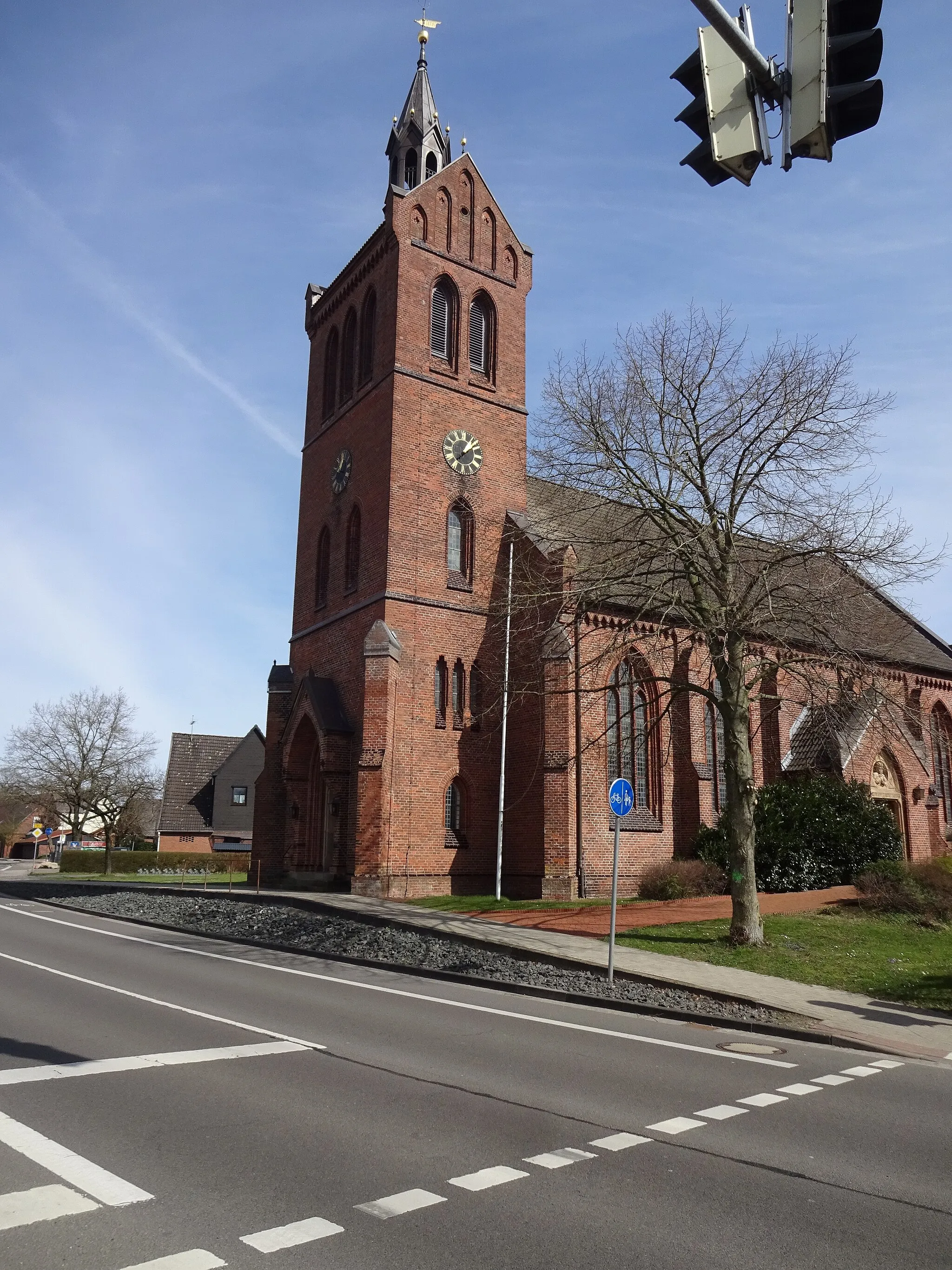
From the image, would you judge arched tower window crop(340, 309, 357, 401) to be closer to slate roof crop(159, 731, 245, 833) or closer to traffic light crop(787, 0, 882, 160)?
traffic light crop(787, 0, 882, 160)

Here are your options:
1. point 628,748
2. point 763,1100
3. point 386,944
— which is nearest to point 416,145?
point 628,748

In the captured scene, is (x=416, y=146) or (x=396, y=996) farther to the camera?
(x=416, y=146)

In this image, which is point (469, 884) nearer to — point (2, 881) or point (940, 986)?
point (940, 986)

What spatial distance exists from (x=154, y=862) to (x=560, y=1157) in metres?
47.5

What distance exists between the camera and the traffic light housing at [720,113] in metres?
5.03

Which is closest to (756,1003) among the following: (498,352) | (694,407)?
(694,407)

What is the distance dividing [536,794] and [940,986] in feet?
40.8

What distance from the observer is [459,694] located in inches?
979

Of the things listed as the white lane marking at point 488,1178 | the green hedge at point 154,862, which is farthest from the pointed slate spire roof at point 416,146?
the green hedge at point 154,862

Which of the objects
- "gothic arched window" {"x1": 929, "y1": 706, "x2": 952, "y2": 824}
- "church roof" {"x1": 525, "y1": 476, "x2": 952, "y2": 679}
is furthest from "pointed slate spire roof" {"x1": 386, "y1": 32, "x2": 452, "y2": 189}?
"gothic arched window" {"x1": 929, "y1": 706, "x2": 952, "y2": 824}

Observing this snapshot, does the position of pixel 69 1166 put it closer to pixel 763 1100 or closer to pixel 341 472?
pixel 763 1100

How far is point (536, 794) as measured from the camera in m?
24.2

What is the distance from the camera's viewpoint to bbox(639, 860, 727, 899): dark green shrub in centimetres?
2162

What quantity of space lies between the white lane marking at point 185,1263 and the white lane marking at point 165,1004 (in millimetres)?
4480
